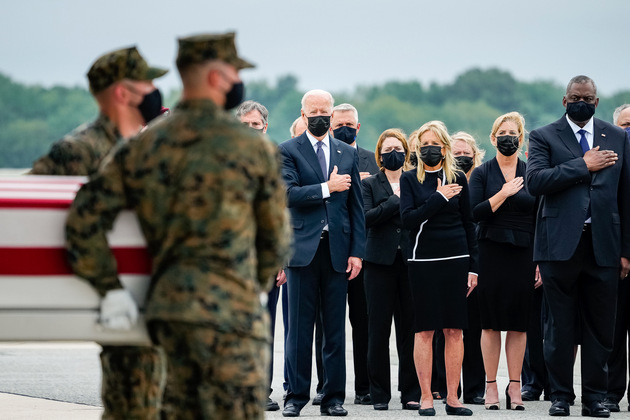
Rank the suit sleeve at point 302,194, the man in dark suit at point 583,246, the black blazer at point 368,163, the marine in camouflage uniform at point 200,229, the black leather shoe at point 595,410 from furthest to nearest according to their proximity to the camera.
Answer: the black blazer at point 368,163 → the suit sleeve at point 302,194 → the man in dark suit at point 583,246 → the black leather shoe at point 595,410 → the marine in camouflage uniform at point 200,229

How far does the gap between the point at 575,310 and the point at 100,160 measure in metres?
4.31

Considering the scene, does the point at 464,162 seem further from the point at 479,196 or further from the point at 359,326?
the point at 359,326

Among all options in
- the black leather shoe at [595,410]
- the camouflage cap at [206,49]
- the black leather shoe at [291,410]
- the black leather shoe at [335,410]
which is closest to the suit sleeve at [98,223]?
the camouflage cap at [206,49]

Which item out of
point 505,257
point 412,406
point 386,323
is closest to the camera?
point 412,406

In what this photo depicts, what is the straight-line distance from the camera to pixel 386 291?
9.20 m

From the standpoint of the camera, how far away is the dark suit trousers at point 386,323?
29.8 ft

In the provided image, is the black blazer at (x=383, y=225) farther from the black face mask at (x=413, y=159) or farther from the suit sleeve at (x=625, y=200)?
the suit sleeve at (x=625, y=200)

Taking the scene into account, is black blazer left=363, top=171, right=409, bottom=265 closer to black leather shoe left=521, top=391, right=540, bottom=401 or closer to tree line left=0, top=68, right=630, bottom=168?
black leather shoe left=521, top=391, right=540, bottom=401

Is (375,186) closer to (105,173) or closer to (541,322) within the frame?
(541,322)

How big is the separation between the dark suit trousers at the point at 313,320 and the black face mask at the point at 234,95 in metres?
4.11

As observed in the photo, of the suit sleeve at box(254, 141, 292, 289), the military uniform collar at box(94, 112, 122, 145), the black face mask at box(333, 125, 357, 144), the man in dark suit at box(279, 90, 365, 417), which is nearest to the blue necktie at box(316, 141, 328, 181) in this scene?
the man in dark suit at box(279, 90, 365, 417)

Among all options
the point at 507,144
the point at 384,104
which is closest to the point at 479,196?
the point at 507,144

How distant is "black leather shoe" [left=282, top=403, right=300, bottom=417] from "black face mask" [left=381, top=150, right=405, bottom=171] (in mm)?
2145

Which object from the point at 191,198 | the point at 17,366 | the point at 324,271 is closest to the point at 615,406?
the point at 324,271
